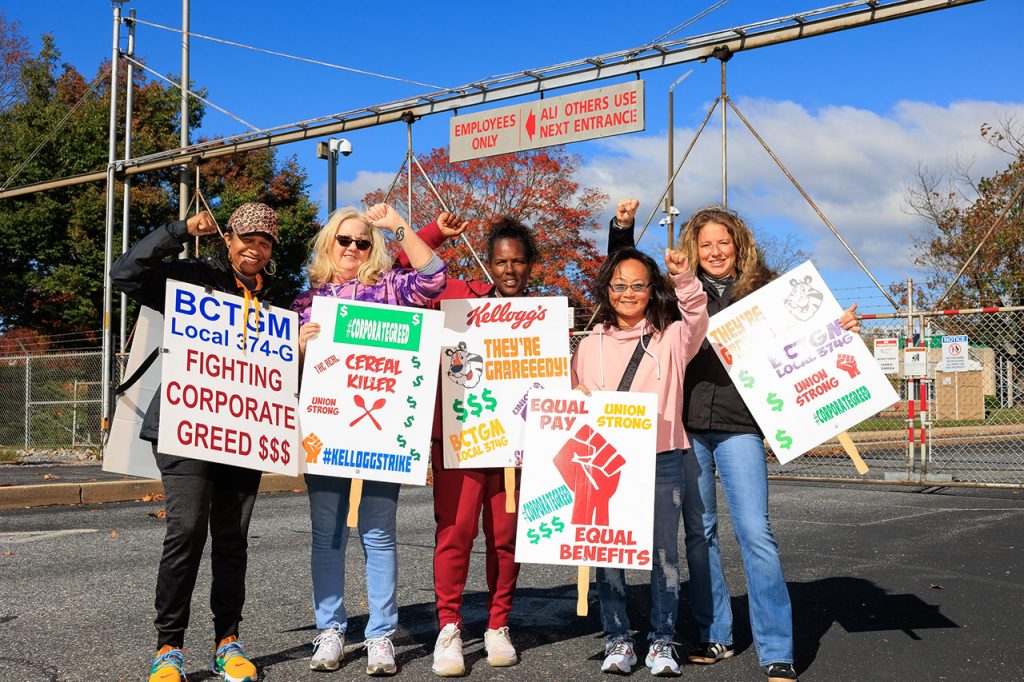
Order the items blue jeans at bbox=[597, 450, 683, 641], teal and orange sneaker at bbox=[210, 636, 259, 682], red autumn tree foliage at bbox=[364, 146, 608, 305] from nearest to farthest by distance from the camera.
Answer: teal and orange sneaker at bbox=[210, 636, 259, 682]
blue jeans at bbox=[597, 450, 683, 641]
red autumn tree foliage at bbox=[364, 146, 608, 305]

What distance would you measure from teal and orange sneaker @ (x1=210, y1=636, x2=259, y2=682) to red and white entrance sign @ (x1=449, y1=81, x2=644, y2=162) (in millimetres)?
7859

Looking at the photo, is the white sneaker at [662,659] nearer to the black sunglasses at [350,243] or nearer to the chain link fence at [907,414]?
the black sunglasses at [350,243]

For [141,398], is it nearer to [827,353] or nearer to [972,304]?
[827,353]

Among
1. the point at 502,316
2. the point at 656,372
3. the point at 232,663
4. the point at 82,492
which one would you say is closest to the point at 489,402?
the point at 502,316

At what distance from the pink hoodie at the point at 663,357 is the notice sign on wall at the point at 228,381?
147 centimetres

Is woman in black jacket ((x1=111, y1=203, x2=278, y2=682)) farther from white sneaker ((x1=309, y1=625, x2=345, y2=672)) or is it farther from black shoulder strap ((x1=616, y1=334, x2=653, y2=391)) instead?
black shoulder strap ((x1=616, y1=334, x2=653, y2=391))

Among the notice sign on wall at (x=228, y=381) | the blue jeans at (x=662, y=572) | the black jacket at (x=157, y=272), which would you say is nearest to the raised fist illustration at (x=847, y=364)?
the blue jeans at (x=662, y=572)

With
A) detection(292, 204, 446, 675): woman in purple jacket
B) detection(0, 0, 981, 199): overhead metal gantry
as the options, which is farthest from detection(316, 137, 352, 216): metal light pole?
detection(292, 204, 446, 675): woman in purple jacket

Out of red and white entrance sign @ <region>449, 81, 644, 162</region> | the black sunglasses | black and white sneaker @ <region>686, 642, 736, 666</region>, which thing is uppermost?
red and white entrance sign @ <region>449, 81, 644, 162</region>

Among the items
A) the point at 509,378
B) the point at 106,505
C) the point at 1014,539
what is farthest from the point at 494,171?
the point at 509,378

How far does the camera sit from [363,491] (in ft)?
14.7

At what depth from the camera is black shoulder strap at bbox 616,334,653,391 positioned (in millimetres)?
4395

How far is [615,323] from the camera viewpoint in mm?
4543

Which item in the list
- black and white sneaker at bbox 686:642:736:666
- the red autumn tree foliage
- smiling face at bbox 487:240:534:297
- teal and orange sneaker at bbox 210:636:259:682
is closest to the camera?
teal and orange sneaker at bbox 210:636:259:682
